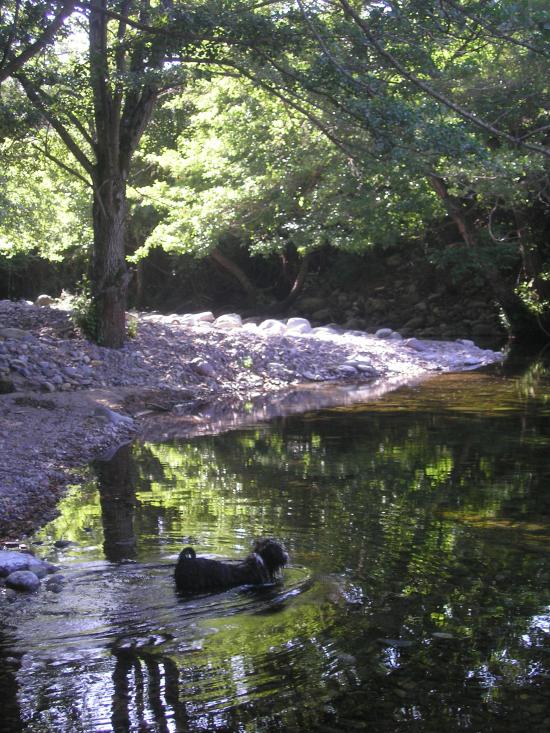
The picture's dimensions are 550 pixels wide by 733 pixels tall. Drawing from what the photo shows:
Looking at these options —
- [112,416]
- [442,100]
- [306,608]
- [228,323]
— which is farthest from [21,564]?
[228,323]

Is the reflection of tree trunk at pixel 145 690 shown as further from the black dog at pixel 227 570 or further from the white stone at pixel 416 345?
the white stone at pixel 416 345

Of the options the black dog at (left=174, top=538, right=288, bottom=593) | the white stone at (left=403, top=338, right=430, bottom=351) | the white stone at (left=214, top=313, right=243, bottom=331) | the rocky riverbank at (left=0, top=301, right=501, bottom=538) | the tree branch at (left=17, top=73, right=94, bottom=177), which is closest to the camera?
the black dog at (left=174, top=538, right=288, bottom=593)

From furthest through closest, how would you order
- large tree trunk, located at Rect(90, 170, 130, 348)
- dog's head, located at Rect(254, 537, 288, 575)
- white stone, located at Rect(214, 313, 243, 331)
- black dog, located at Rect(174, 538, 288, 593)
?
white stone, located at Rect(214, 313, 243, 331)
large tree trunk, located at Rect(90, 170, 130, 348)
dog's head, located at Rect(254, 537, 288, 575)
black dog, located at Rect(174, 538, 288, 593)

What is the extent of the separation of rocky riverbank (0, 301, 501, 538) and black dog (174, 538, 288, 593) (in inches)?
71.5

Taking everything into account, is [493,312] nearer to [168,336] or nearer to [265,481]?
[168,336]

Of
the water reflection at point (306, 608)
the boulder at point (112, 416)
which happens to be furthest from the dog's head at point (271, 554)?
the boulder at point (112, 416)

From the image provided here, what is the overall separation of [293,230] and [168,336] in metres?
7.06

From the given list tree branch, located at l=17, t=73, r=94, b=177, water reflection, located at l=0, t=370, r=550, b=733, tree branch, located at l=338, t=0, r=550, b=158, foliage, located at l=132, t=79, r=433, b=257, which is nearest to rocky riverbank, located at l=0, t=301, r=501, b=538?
water reflection, located at l=0, t=370, r=550, b=733

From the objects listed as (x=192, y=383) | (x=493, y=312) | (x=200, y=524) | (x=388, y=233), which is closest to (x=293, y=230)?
(x=388, y=233)

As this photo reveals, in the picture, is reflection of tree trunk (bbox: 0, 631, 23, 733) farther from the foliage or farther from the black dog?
the foliage

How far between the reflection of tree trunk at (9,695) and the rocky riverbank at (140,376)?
229 cm

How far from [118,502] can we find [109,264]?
8179mm

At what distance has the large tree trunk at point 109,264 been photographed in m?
14.4

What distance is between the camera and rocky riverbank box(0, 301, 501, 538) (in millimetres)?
8562
